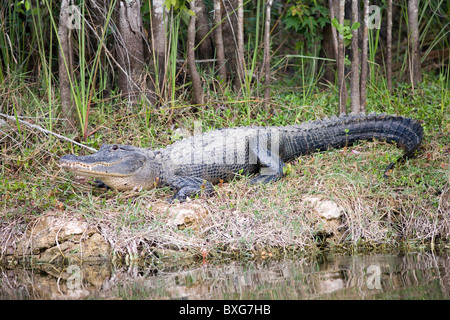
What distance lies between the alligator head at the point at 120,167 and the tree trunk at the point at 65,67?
1.03 metres

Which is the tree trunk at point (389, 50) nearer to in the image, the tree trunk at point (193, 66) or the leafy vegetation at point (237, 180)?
the leafy vegetation at point (237, 180)

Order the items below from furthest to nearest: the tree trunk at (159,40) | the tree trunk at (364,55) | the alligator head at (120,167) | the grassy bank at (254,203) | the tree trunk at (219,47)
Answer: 1. the tree trunk at (219,47)
2. the tree trunk at (159,40)
3. the tree trunk at (364,55)
4. the alligator head at (120,167)
5. the grassy bank at (254,203)

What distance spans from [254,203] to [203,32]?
312 cm

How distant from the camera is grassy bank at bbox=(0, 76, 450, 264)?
4.59 metres

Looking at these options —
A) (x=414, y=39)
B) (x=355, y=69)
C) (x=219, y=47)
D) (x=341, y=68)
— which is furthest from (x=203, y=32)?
(x=414, y=39)

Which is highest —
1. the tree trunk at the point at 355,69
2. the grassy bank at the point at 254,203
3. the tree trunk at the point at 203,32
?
the tree trunk at the point at 203,32

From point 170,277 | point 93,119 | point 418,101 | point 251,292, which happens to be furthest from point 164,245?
point 418,101

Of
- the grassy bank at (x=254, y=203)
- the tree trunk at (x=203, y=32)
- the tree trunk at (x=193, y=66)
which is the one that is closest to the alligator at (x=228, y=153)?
the grassy bank at (x=254, y=203)

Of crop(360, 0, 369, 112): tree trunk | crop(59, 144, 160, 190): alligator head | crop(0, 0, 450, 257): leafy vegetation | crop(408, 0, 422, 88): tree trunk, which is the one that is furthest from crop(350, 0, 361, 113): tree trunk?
crop(59, 144, 160, 190): alligator head

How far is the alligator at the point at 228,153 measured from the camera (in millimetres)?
5266

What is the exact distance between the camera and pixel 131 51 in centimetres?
667

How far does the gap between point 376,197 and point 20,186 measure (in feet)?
10.9

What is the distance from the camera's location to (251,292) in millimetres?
3463

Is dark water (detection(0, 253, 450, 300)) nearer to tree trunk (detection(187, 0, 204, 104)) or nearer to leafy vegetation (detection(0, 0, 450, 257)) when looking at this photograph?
leafy vegetation (detection(0, 0, 450, 257))
